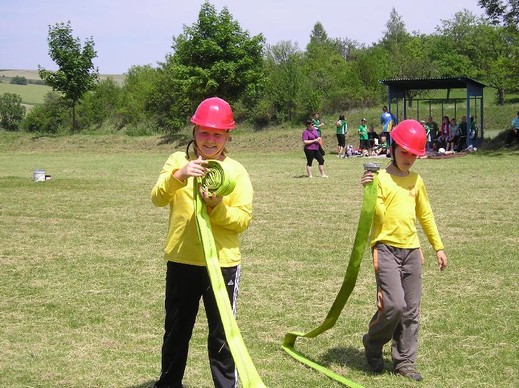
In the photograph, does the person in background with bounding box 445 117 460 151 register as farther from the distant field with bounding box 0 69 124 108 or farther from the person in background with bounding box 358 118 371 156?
the distant field with bounding box 0 69 124 108

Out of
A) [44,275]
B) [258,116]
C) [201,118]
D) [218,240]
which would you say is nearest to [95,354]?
[218,240]

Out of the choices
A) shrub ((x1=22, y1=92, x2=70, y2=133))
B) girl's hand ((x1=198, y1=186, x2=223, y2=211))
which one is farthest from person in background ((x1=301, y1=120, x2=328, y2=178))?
shrub ((x1=22, y1=92, x2=70, y2=133))

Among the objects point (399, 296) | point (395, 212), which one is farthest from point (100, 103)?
point (399, 296)

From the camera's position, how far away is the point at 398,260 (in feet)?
17.0

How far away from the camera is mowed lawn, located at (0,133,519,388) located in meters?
5.27

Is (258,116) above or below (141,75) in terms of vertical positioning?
below

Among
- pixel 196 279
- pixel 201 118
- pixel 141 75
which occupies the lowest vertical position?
pixel 196 279

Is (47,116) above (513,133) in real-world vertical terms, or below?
above

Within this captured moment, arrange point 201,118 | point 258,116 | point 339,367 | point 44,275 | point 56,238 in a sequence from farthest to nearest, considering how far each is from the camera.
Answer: point 258,116, point 56,238, point 44,275, point 339,367, point 201,118

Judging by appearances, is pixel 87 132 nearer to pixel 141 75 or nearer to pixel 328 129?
pixel 328 129

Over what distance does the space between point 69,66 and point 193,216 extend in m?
45.0

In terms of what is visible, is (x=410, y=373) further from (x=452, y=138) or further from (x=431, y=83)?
(x=431, y=83)

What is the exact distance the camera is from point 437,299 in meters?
7.18

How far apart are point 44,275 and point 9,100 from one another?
75048mm
